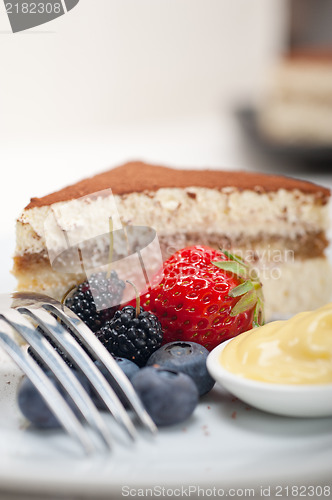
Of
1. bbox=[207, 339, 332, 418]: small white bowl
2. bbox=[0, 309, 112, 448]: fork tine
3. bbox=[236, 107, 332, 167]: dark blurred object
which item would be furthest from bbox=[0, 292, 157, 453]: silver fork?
bbox=[236, 107, 332, 167]: dark blurred object

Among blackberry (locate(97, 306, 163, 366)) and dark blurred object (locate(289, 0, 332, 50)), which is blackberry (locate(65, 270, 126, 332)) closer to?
blackberry (locate(97, 306, 163, 366))

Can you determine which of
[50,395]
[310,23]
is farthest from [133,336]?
[310,23]

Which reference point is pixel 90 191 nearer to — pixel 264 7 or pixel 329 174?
pixel 329 174

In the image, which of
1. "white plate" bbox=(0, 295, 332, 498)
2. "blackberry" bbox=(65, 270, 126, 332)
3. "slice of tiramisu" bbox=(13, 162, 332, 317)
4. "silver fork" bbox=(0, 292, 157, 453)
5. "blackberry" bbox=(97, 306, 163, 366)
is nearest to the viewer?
"white plate" bbox=(0, 295, 332, 498)

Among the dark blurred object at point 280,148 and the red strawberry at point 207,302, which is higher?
the red strawberry at point 207,302

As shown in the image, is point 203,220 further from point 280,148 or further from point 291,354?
point 280,148

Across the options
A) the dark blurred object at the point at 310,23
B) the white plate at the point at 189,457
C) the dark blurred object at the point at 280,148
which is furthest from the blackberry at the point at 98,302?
the dark blurred object at the point at 310,23

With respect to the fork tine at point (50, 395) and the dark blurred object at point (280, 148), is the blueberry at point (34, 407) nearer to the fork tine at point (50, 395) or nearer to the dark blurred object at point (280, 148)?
the fork tine at point (50, 395)
